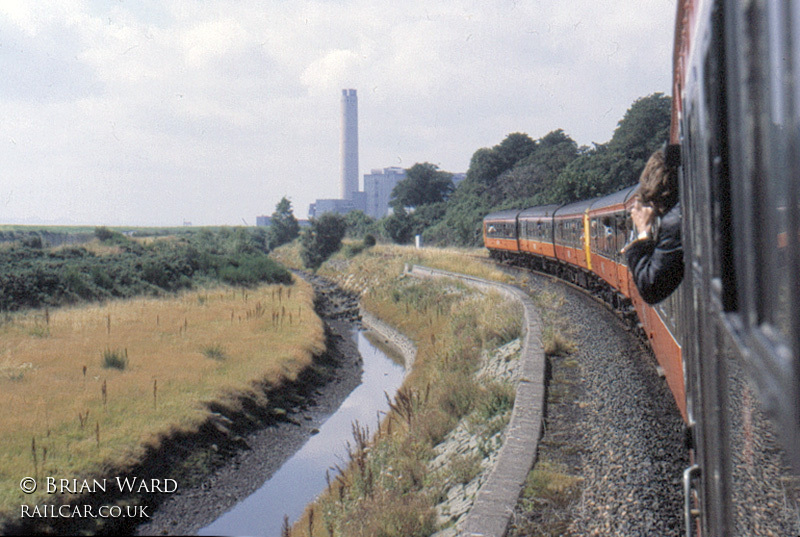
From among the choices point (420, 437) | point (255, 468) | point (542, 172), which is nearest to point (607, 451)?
point (420, 437)

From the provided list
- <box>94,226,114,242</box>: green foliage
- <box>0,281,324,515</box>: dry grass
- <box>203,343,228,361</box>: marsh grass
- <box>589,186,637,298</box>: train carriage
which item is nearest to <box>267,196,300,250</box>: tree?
<box>94,226,114,242</box>: green foliage

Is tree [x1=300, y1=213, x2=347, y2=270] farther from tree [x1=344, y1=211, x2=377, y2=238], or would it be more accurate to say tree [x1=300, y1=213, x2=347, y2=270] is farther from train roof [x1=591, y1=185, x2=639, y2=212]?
train roof [x1=591, y1=185, x2=639, y2=212]

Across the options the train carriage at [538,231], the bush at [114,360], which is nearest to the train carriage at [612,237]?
the train carriage at [538,231]

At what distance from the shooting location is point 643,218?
9.45 feet

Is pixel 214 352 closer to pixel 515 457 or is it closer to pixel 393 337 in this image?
pixel 393 337

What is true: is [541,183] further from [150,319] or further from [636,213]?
[636,213]

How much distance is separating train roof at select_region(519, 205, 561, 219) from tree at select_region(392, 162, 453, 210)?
1839 inches

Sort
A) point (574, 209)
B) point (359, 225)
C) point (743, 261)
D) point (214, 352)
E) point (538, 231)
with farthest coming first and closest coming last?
point (359, 225), point (538, 231), point (574, 209), point (214, 352), point (743, 261)

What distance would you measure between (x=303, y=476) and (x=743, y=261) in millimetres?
13765

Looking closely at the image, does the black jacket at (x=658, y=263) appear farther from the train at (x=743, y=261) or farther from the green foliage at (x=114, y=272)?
the green foliage at (x=114, y=272)

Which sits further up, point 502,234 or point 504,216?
point 504,216

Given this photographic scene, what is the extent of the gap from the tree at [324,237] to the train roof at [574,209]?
36822 mm

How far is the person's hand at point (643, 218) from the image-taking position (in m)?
2.86

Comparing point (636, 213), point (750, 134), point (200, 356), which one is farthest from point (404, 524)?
point (200, 356)
